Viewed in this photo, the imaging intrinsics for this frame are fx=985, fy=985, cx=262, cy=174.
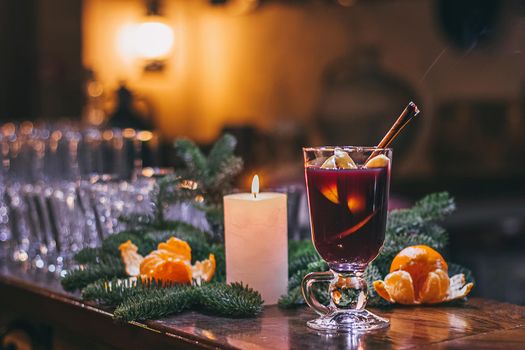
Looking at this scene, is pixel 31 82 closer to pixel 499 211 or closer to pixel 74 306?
pixel 499 211

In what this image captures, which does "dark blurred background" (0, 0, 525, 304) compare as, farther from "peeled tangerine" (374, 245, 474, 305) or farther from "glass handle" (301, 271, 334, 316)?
"glass handle" (301, 271, 334, 316)

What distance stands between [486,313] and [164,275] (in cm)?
45

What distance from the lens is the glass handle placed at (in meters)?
1.25

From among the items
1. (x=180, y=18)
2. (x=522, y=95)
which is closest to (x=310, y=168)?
(x=522, y=95)

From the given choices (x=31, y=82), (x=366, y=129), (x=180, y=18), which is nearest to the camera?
(x=366, y=129)

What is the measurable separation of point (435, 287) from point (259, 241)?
25cm

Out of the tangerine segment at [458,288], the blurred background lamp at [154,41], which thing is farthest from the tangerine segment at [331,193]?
the blurred background lamp at [154,41]

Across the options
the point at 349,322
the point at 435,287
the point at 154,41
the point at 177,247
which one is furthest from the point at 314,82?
the point at 349,322

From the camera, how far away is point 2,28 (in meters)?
5.86

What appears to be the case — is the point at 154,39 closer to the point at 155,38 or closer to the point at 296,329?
the point at 155,38

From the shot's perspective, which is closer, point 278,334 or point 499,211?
point 278,334

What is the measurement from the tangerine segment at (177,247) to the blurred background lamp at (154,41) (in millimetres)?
4317

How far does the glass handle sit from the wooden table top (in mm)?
28

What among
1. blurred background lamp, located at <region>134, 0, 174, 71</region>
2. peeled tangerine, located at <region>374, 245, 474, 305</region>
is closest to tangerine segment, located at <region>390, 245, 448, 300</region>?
peeled tangerine, located at <region>374, 245, 474, 305</region>
